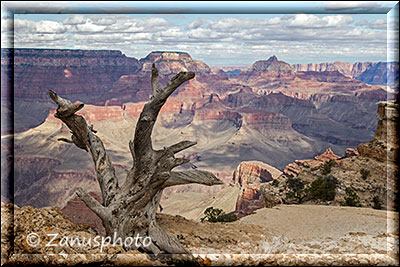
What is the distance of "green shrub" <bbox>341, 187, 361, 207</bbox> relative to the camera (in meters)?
17.0

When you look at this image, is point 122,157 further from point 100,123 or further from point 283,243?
point 283,243

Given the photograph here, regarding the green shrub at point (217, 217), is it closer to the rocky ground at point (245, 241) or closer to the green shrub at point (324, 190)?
the rocky ground at point (245, 241)

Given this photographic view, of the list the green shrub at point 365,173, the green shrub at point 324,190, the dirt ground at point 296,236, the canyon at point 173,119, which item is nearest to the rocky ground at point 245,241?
the dirt ground at point 296,236

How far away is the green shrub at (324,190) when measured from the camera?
721 inches

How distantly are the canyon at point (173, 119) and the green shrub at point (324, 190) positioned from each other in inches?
1081

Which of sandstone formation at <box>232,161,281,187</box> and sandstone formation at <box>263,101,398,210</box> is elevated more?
sandstone formation at <box>263,101,398,210</box>

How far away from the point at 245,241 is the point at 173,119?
143611 mm

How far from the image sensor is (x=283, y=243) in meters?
7.95

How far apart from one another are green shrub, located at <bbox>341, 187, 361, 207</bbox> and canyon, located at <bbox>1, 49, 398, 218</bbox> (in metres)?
28.6

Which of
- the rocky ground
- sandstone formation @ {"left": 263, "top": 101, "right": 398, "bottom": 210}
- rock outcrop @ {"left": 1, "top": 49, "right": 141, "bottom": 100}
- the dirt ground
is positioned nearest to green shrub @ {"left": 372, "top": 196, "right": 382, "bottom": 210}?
sandstone formation @ {"left": 263, "top": 101, "right": 398, "bottom": 210}

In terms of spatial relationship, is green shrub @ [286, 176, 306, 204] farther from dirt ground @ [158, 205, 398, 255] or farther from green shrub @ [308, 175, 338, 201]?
dirt ground @ [158, 205, 398, 255]

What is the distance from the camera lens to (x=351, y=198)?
17.5 meters

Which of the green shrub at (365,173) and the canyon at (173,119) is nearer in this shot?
the green shrub at (365,173)

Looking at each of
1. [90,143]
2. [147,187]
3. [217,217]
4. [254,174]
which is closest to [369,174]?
[217,217]
